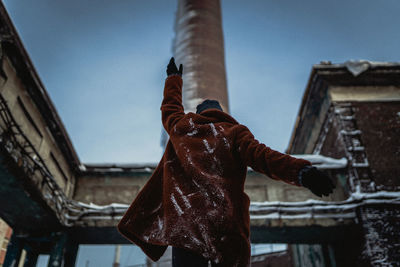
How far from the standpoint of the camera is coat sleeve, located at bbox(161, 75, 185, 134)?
7.56 ft

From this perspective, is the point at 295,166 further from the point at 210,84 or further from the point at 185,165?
the point at 210,84

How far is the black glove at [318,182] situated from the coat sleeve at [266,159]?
60mm

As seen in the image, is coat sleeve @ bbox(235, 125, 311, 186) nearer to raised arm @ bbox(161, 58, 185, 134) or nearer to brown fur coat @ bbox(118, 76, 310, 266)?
brown fur coat @ bbox(118, 76, 310, 266)

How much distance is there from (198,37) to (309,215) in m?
8.14

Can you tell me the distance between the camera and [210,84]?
11891 mm

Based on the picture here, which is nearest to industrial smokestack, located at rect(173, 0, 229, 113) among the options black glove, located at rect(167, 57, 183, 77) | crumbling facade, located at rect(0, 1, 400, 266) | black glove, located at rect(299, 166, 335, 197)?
crumbling facade, located at rect(0, 1, 400, 266)

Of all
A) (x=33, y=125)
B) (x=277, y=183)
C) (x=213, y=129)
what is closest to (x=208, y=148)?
(x=213, y=129)

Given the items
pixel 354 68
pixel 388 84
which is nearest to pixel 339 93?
pixel 354 68

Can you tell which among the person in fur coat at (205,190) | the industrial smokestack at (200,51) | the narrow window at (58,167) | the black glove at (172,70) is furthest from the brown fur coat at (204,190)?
the industrial smokestack at (200,51)

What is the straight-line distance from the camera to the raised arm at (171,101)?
7.54ft

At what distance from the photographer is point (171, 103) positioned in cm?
243

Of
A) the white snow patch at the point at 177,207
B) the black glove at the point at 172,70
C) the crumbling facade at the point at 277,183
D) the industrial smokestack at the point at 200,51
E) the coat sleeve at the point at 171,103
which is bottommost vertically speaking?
the white snow patch at the point at 177,207

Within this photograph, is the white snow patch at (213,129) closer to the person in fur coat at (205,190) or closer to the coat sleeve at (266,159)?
the person in fur coat at (205,190)

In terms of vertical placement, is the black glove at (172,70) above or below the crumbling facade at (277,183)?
below
